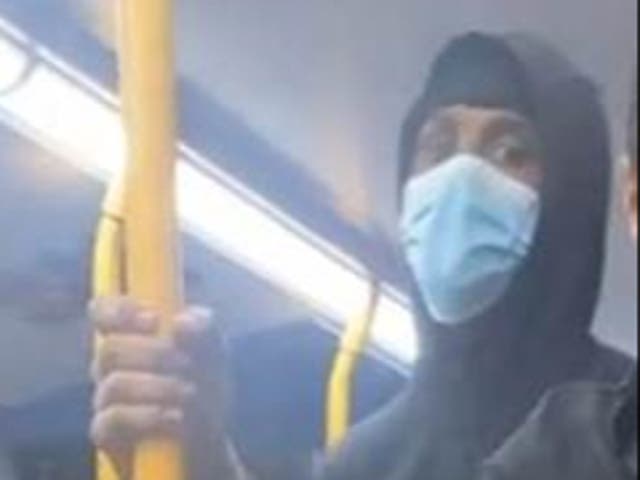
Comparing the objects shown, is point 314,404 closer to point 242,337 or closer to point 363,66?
point 242,337

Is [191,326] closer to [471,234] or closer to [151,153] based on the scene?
[151,153]

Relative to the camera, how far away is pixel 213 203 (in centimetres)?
243

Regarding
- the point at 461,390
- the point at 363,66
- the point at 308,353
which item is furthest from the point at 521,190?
→ the point at 308,353

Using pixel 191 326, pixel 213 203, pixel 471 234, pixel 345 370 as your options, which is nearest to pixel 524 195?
pixel 471 234

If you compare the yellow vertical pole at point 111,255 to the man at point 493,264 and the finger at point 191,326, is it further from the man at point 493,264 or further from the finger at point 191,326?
the man at point 493,264

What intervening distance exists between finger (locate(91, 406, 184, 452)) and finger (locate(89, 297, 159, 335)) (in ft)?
0.15

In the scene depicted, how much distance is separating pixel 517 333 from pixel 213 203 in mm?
820

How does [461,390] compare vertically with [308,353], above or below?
below

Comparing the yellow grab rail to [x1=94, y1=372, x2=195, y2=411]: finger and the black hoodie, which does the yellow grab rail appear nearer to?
[x1=94, y1=372, x2=195, y2=411]: finger

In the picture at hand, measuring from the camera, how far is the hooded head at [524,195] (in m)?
1.67

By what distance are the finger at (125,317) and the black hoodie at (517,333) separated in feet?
1.93

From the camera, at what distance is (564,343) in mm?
1668

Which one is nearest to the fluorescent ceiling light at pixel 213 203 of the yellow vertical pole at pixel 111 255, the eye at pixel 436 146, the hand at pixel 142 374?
the eye at pixel 436 146

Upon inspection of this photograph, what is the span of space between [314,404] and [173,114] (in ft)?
7.96
